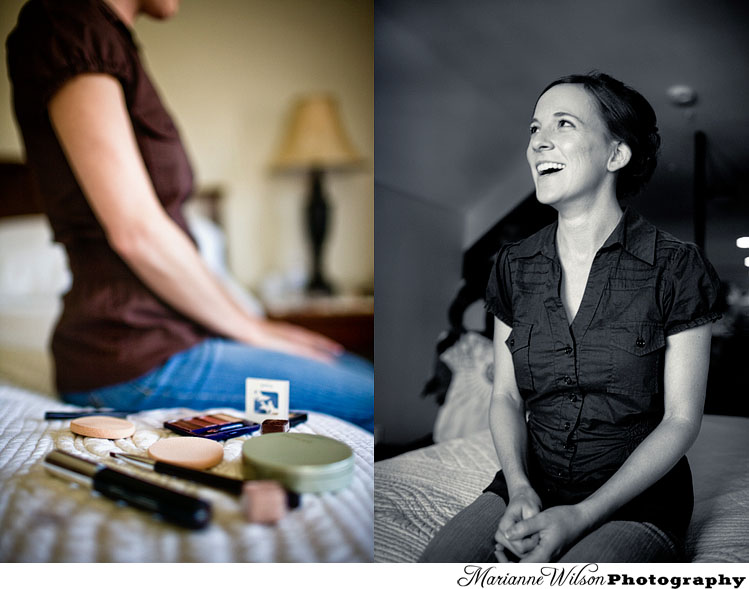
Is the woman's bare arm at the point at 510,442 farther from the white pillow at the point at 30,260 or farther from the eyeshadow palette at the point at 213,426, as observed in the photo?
the white pillow at the point at 30,260

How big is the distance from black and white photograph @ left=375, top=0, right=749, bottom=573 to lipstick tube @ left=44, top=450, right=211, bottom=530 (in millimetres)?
246

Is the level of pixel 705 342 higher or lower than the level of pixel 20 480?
higher

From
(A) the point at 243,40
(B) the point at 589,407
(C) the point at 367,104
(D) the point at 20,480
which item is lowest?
(D) the point at 20,480

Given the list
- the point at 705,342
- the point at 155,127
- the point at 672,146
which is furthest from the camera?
the point at 155,127

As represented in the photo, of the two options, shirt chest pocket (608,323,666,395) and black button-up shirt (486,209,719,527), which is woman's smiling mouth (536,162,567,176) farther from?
shirt chest pocket (608,323,666,395)

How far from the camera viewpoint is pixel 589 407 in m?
0.72

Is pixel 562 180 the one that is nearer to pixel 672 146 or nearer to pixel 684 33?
pixel 672 146

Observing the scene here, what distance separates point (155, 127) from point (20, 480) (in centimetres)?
61

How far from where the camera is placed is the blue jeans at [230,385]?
102cm

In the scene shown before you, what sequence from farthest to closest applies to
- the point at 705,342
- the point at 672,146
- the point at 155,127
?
the point at 155,127 < the point at 672,146 < the point at 705,342

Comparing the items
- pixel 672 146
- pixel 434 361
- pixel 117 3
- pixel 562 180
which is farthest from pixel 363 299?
pixel 117 3

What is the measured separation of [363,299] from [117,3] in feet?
2.30

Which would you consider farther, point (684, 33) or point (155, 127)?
point (155, 127)

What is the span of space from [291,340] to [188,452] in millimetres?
366
